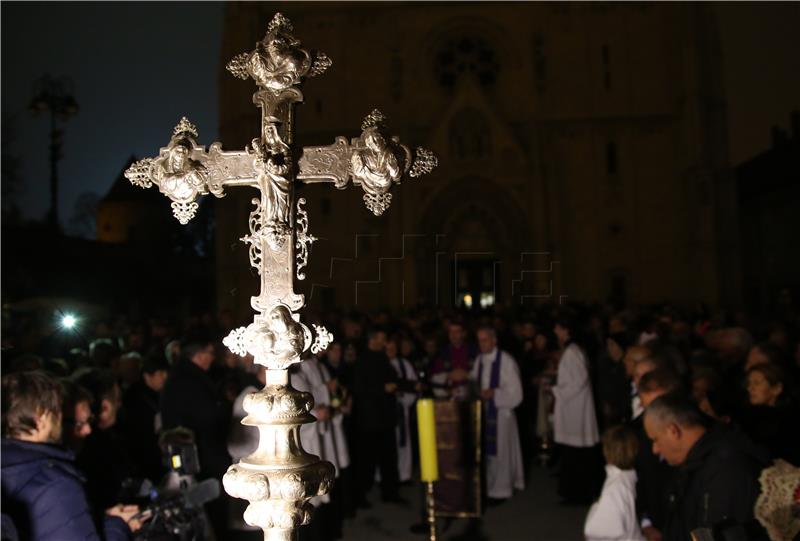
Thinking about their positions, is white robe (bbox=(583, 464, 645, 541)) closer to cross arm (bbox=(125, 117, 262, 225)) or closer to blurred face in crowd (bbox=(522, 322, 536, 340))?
cross arm (bbox=(125, 117, 262, 225))

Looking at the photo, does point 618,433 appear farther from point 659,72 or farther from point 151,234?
point 151,234

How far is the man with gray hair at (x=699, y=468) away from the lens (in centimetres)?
322

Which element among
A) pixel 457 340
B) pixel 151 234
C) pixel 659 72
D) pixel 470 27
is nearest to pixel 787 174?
pixel 659 72

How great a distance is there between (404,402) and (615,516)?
209 inches

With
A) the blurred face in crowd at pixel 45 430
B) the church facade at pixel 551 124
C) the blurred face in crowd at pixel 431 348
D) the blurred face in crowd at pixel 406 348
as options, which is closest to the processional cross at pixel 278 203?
the blurred face in crowd at pixel 45 430

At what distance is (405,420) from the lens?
9.73m

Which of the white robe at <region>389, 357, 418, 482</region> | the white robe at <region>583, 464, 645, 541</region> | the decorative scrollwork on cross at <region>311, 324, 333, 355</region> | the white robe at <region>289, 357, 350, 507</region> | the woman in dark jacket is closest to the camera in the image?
the decorative scrollwork on cross at <region>311, 324, 333, 355</region>

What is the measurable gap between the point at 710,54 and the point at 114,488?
94.0ft

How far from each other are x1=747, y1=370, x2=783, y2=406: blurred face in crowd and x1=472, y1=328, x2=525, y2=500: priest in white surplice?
12.8 feet

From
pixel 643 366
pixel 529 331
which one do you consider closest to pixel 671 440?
pixel 643 366

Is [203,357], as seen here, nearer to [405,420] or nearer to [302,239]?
[302,239]

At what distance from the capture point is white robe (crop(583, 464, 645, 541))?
4.52 meters

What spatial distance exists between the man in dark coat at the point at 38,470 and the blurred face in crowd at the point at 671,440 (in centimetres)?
262

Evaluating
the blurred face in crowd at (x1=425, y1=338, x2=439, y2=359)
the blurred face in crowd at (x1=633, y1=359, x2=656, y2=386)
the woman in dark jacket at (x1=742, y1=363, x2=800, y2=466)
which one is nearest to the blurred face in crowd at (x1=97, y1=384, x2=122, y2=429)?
the blurred face in crowd at (x1=633, y1=359, x2=656, y2=386)
